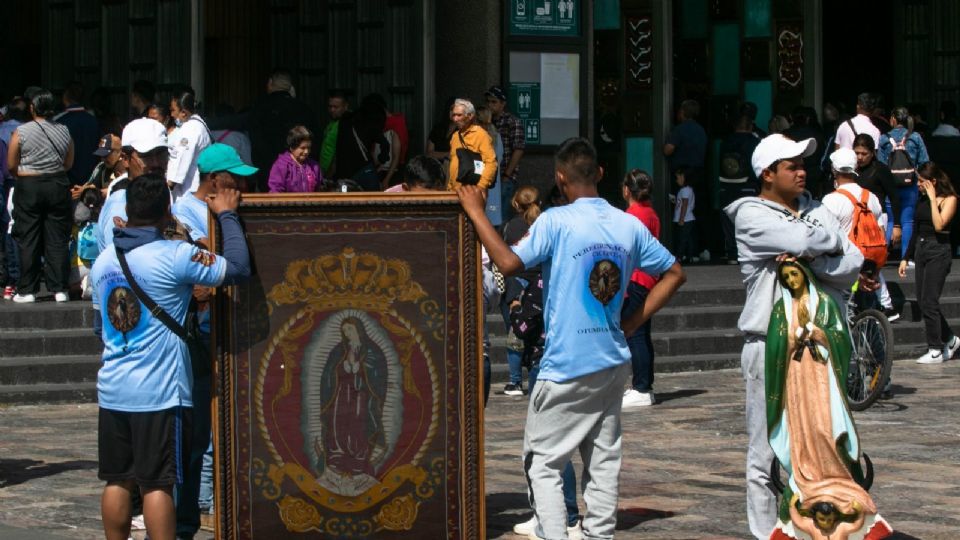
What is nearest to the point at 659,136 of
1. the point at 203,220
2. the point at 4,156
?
the point at 4,156

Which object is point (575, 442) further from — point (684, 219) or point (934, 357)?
point (684, 219)

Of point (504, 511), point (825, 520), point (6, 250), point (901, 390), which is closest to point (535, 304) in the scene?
point (504, 511)

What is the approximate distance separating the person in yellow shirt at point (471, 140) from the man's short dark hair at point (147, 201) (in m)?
8.44

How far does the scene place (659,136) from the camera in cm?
2167

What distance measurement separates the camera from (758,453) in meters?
8.17

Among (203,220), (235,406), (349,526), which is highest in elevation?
(203,220)

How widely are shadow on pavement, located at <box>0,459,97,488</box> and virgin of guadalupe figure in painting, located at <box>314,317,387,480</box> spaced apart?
3.22 m

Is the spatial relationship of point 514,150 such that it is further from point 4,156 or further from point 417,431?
point 417,431

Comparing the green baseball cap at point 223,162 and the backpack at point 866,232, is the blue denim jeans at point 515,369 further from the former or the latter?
the green baseball cap at point 223,162

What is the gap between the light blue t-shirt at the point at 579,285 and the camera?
7715mm

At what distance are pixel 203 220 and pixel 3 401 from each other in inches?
226

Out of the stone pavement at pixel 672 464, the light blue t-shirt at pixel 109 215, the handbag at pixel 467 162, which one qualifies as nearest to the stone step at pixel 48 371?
the stone pavement at pixel 672 464

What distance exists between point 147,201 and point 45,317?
7718 mm

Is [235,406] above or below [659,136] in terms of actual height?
below
